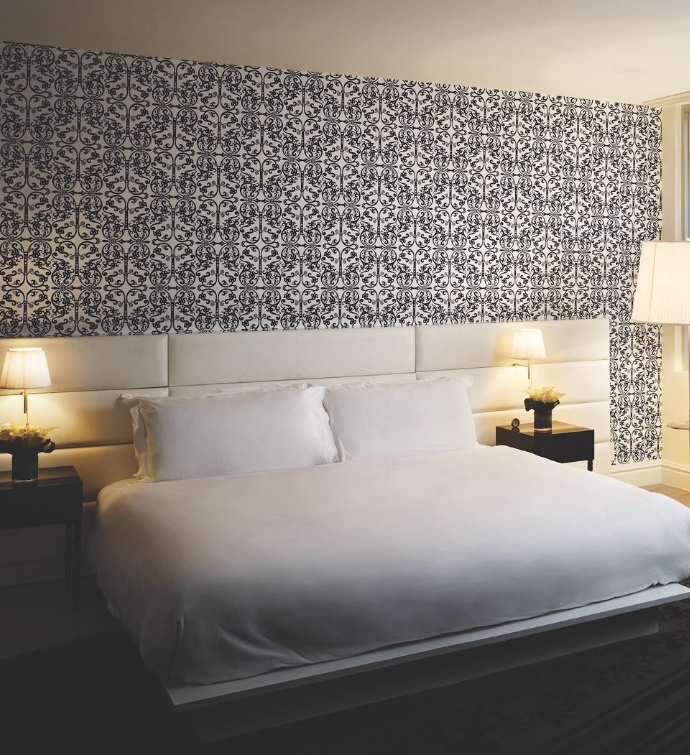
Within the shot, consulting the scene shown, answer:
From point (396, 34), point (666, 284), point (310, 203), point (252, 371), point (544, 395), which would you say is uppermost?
point (396, 34)

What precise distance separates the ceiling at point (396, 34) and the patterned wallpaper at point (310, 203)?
0.23 meters

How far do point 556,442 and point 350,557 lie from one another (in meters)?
2.44

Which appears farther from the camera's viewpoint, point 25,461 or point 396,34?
point 396,34

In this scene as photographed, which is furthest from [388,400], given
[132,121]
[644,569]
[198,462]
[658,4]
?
[658,4]

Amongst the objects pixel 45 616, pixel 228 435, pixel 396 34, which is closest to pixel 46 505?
pixel 45 616

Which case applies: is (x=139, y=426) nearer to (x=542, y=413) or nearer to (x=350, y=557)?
(x=350, y=557)

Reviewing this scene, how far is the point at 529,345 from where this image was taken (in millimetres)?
5066

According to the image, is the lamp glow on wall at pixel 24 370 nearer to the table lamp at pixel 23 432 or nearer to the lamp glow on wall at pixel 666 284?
the table lamp at pixel 23 432

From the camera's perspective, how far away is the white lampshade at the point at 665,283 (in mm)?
4512

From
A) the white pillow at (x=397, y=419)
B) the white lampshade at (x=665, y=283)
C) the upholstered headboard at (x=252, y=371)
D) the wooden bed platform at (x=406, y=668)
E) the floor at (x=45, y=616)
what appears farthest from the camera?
the white lampshade at (x=665, y=283)

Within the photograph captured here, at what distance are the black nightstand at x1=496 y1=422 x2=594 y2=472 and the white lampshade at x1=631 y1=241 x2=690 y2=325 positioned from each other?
2.61 feet

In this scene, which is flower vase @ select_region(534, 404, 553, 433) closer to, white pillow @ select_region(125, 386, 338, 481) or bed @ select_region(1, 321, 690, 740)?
bed @ select_region(1, 321, 690, 740)

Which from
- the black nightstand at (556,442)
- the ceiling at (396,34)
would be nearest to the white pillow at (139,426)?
the ceiling at (396,34)

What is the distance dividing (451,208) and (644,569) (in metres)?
2.60
